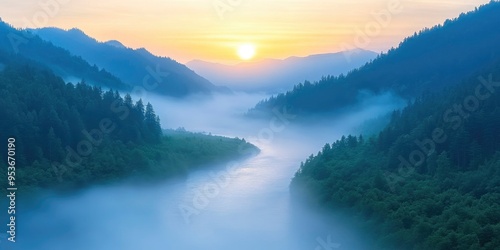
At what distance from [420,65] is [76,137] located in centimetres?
5288

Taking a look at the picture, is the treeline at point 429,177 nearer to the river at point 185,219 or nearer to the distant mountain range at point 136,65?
the river at point 185,219

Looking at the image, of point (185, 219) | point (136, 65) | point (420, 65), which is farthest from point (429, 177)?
point (136, 65)

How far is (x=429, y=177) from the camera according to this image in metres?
33.0

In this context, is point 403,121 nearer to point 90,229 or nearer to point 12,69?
point 90,229

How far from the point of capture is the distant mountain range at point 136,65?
12125 centimetres

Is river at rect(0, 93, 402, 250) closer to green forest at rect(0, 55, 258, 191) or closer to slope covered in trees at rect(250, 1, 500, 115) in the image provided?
green forest at rect(0, 55, 258, 191)

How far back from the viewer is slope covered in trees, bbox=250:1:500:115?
70.8 meters

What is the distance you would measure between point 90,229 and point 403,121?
1034 inches

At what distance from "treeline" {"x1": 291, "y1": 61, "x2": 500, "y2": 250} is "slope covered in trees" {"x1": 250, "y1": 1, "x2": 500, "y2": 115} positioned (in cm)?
2467

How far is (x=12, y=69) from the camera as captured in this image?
4900 cm

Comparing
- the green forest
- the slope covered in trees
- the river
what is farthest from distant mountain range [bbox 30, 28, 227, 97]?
the river

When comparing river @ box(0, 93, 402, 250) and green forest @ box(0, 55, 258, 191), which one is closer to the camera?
river @ box(0, 93, 402, 250)

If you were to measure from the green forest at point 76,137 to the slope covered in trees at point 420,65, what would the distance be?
3106 cm

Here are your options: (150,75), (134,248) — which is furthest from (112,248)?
(150,75)
